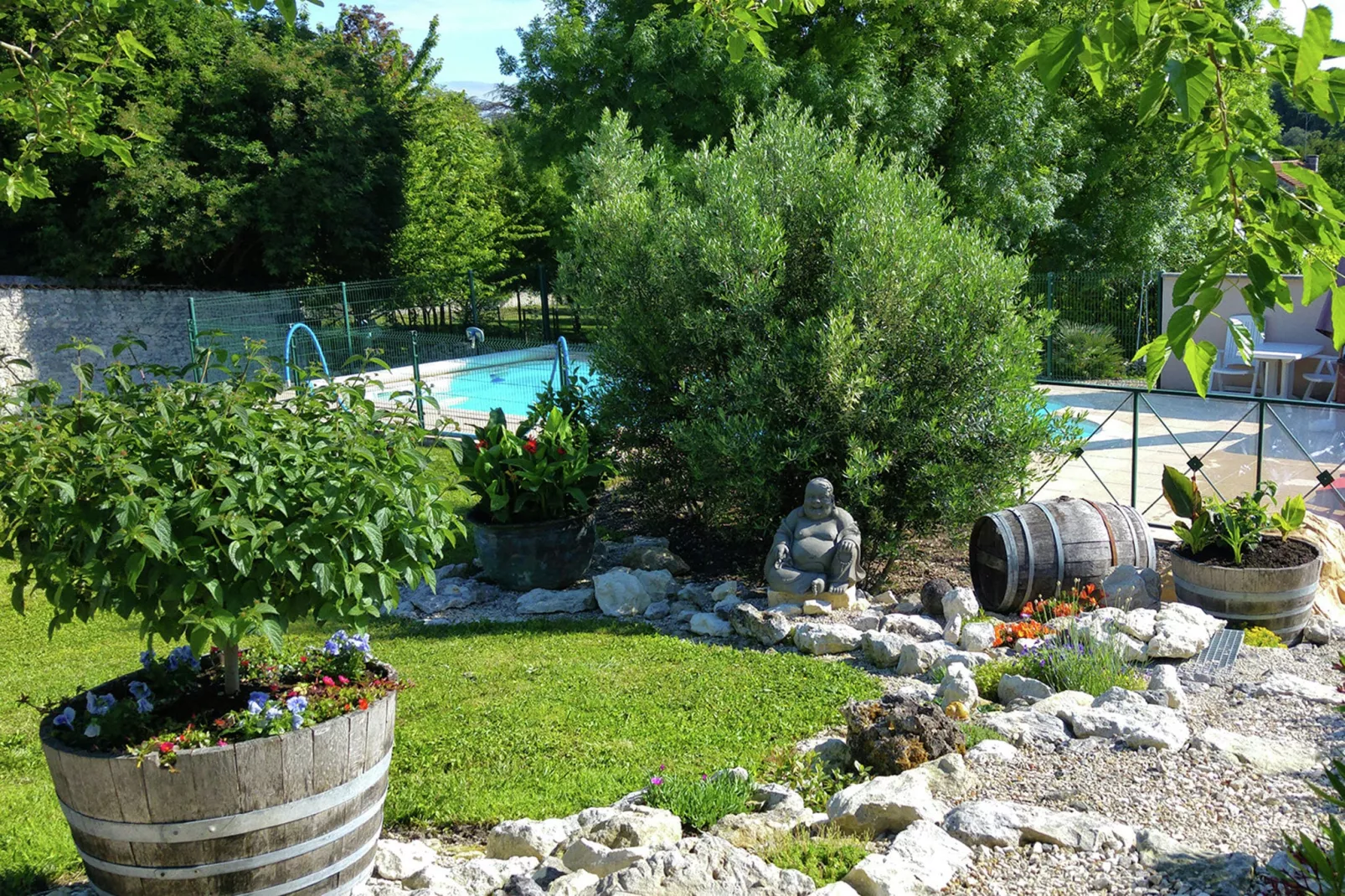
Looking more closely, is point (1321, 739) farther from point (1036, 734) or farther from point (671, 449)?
point (671, 449)

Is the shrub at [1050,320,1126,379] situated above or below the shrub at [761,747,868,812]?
above

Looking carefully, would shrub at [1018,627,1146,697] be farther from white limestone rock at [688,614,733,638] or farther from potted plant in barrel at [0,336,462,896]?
potted plant in barrel at [0,336,462,896]

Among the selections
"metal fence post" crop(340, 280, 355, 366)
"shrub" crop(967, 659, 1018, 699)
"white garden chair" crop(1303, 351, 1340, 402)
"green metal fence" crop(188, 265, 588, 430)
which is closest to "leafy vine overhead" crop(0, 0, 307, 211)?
"shrub" crop(967, 659, 1018, 699)

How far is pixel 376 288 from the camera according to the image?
2148 centimetres

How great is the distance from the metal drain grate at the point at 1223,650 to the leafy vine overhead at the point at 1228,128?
4.02 m

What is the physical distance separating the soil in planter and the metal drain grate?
535 millimetres

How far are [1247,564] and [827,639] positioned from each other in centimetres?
261

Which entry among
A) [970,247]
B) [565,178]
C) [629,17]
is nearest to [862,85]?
[629,17]

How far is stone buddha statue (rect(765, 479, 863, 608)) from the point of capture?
721 cm

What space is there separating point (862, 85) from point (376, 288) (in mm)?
10152

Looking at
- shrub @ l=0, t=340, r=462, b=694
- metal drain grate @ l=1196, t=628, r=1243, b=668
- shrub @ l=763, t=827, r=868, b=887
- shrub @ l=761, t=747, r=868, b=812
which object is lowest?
shrub @ l=761, t=747, r=868, b=812

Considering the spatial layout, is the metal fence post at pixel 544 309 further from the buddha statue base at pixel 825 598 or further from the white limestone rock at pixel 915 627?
the white limestone rock at pixel 915 627

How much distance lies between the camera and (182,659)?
12.5 feet

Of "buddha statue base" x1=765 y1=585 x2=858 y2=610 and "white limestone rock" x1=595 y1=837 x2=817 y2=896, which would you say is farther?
"buddha statue base" x1=765 y1=585 x2=858 y2=610
